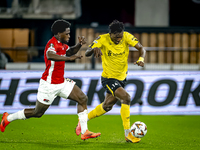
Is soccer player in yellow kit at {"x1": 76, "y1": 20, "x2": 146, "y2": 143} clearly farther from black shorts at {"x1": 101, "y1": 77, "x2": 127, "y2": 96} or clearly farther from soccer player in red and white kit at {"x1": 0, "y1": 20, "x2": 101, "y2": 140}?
soccer player in red and white kit at {"x1": 0, "y1": 20, "x2": 101, "y2": 140}

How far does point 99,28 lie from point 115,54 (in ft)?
22.7

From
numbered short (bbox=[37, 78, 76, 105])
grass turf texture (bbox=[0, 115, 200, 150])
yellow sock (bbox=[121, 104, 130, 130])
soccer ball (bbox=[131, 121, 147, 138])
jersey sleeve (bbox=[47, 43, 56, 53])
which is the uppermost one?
jersey sleeve (bbox=[47, 43, 56, 53])

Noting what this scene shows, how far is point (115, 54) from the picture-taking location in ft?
21.2

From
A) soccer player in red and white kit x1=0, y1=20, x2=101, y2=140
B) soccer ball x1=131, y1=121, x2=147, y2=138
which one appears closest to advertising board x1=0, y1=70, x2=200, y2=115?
soccer player in red and white kit x1=0, y1=20, x2=101, y2=140

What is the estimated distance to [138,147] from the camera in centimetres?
566

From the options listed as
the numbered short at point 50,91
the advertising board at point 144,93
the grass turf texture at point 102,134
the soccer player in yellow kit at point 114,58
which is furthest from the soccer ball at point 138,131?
the advertising board at point 144,93

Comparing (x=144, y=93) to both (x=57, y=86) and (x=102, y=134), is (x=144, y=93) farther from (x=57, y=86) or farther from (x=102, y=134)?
(x=57, y=86)

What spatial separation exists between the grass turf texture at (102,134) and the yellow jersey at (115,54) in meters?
1.14

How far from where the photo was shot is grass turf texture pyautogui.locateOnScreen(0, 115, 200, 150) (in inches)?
229

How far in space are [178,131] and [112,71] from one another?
2.13m

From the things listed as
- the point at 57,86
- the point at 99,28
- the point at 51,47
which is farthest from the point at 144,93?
the point at 51,47

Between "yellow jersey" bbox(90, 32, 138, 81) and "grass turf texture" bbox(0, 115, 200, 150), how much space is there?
3.74 feet

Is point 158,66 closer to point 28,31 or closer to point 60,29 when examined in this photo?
point 28,31

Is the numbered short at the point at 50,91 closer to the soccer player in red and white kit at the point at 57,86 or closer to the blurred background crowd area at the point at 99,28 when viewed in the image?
the soccer player in red and white kit at the point at 57,86
